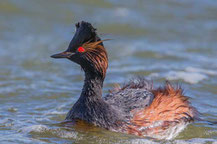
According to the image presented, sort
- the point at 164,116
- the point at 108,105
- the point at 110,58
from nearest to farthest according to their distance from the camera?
1. the point at 108,105
2. the point at 164,116
3. the point at 110,58

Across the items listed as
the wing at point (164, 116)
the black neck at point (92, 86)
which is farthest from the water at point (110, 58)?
the black neck at point (92, 86)

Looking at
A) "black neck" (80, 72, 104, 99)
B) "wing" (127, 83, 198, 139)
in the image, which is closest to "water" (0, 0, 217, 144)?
"wing" (127, 83, 198, 139)

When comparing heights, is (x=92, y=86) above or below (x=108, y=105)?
above

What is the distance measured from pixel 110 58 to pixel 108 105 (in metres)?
5.99

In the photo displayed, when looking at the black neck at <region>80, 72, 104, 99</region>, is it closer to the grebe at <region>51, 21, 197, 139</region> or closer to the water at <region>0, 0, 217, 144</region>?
the grebe at <region>51, 21, 197, 139</region>

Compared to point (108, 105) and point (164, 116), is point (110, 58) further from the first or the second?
point (108, 105)

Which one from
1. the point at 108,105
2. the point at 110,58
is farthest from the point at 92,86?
the point at 110,58

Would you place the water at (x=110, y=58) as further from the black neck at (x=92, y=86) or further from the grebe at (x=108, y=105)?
the black neck at (x=92, y=86)

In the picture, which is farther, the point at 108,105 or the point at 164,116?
the point at 164,116

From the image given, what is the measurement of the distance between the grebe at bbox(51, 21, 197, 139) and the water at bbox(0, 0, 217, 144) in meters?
0.22

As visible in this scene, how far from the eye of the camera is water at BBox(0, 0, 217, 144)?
8.84 m

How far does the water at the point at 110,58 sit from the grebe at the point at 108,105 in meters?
0.22

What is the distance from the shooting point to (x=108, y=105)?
8477mm

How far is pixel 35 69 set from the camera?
13.3m
